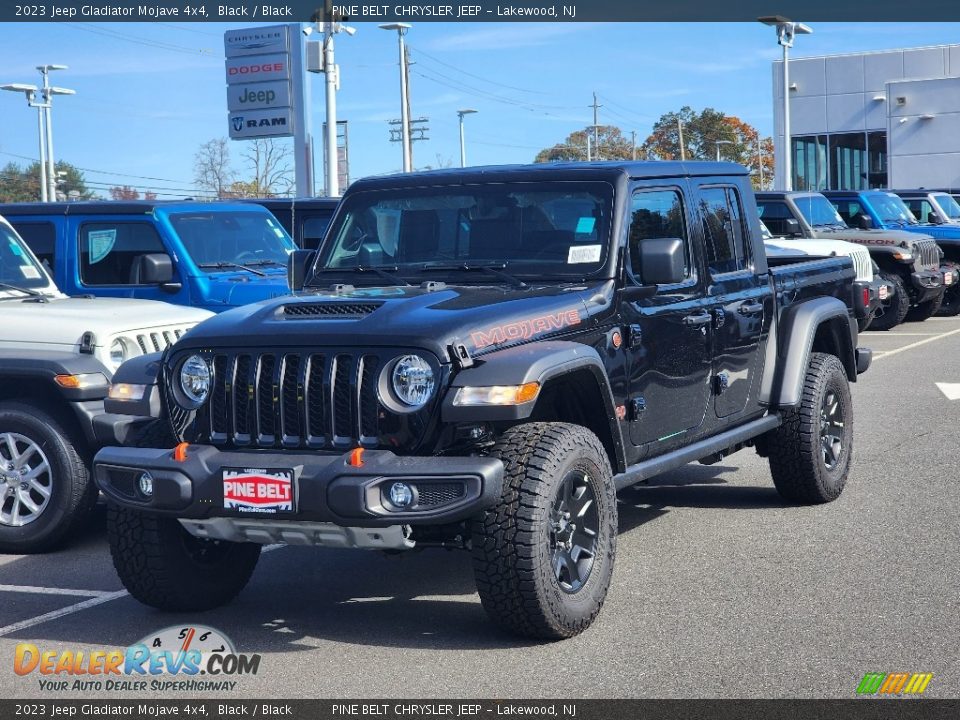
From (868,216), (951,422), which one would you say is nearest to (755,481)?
(951,422)

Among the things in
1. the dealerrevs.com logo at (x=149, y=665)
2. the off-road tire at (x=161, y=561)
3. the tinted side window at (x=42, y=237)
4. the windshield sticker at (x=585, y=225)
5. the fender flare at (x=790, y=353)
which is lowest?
the dealerrevs.com logo at (x=149, y=665)

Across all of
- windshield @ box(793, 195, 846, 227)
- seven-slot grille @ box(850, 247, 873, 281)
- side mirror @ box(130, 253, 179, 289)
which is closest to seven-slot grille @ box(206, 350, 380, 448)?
side mirror @ box(130, 253, 179, 289)

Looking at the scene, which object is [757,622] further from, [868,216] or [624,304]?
[868,216]

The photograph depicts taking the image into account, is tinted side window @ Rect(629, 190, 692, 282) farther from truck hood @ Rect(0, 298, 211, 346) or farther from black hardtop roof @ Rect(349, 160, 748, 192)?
truck hood @ Rect(0, 298, 211, 346)

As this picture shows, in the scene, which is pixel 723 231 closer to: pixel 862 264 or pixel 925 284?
pixel 862 264

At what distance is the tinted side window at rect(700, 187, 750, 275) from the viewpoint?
732 centimetres

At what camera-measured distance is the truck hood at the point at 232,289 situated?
11.0 m

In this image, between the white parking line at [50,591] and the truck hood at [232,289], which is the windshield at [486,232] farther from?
the truck hood at [232,289]

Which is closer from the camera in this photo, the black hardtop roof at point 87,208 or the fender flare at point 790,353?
the fender flare at point 790,353

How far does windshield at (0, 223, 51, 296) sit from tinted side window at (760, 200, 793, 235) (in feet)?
41.0

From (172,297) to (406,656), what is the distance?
642cm

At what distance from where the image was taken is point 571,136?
86625 millimetres

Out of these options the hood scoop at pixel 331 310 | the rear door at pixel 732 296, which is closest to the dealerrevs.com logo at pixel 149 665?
the hood scoop at pixel 331 310

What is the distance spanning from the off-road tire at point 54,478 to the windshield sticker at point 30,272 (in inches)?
64.7
